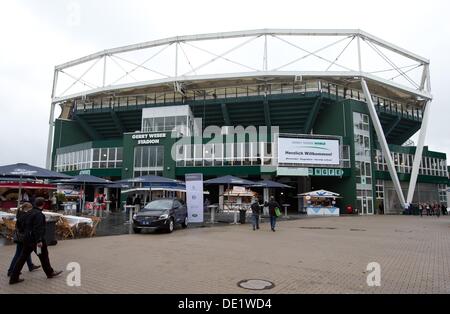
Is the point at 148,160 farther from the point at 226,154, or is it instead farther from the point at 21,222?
the point at 21,222

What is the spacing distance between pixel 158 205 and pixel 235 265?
8996mm

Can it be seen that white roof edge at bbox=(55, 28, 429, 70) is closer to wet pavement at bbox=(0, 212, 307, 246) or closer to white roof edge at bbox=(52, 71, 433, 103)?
white roof edge at bbox=(52, 71, 433, 103)

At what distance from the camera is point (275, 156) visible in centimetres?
3812

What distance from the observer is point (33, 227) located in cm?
→ 666

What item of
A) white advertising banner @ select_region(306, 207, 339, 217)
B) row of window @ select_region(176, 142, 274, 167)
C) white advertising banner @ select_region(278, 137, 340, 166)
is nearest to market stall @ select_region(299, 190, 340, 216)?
white advertising banner @ select_region(306, 207, 339, 217)

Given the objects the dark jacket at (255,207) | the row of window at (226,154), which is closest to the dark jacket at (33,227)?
the dark jacket at (255,207)

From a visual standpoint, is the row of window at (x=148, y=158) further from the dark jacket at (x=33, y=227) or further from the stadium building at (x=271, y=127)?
the dark jacket at (x=33, y=227)

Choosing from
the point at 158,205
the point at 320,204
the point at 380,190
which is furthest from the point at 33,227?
the point at 380,190

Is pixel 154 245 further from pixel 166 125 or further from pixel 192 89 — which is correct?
pixel 192 89

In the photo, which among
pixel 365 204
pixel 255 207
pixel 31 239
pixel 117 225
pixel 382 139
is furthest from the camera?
pixel 382 139

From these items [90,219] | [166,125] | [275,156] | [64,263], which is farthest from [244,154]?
[64,263]

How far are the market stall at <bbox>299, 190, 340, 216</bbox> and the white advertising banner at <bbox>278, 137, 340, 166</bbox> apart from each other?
13.0 ft

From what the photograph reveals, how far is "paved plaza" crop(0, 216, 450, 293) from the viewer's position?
21.4 feet
